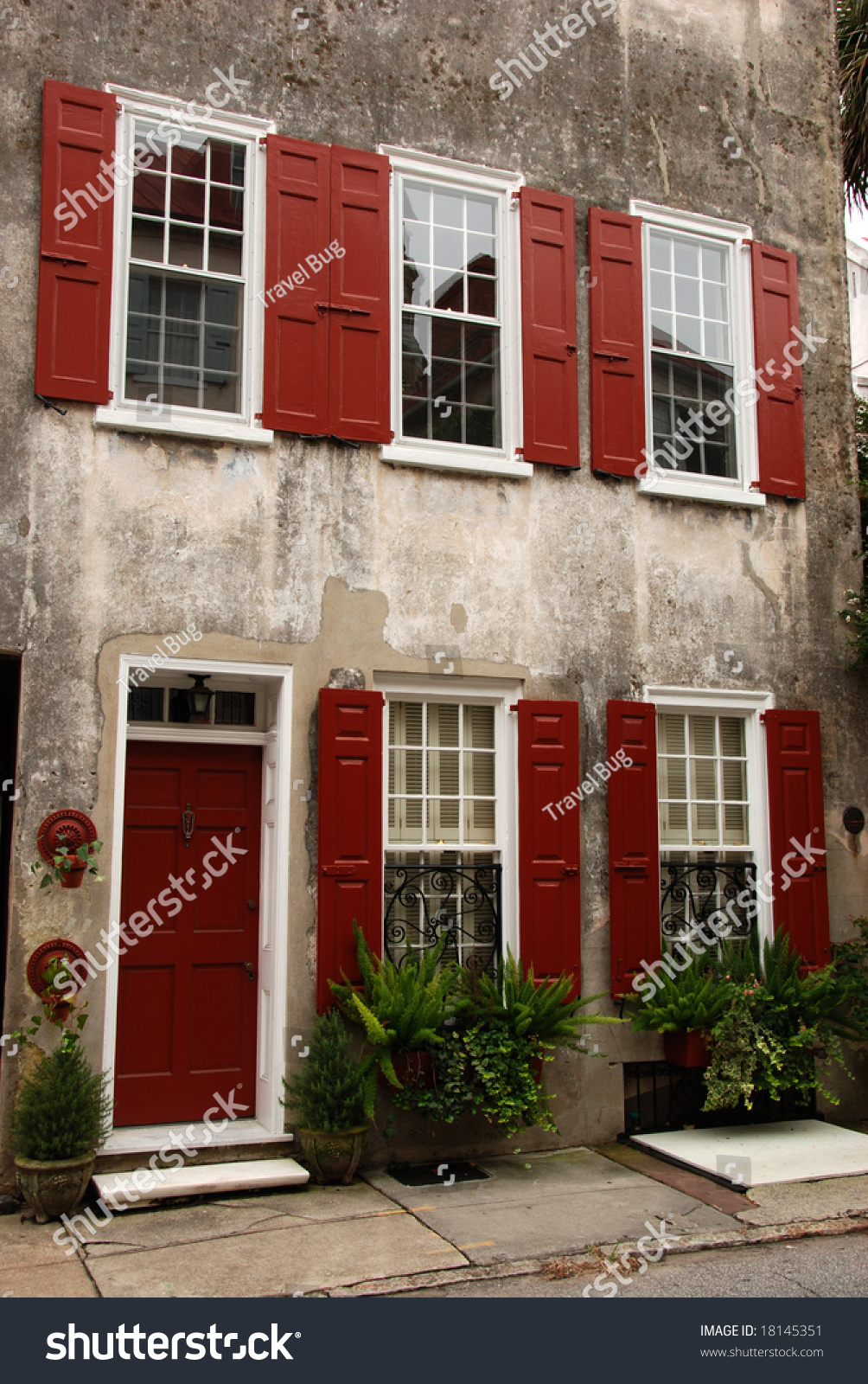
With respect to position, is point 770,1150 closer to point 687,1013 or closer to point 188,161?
point 687,1013

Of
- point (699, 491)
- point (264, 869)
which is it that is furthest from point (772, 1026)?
point (699, 491)

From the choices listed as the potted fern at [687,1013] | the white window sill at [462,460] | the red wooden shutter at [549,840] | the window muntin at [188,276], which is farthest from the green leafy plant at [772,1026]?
the window muntin at [188,276]

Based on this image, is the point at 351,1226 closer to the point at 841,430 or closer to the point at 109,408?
the point at 109,408

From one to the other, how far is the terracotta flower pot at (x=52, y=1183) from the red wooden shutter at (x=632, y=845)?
3.45m

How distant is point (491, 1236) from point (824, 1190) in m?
2.08

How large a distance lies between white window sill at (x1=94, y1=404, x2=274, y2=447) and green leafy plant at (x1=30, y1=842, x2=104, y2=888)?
2419 mm

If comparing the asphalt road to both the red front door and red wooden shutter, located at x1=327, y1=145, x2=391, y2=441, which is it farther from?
red wooden shutter, located at x1=327, y1=145, x2=391, y2=441

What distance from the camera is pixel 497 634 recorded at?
25.5 ft

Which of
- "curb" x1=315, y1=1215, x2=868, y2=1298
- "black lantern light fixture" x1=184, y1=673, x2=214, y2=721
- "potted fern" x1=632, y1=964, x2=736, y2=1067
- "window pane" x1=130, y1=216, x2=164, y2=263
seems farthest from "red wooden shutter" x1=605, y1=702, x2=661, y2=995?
"window pane" x1=130, y1=216, x2=164, y2=263

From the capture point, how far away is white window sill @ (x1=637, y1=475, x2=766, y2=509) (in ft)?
27.3

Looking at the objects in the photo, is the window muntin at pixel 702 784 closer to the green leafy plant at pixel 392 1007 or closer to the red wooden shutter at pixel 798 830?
the red wooden shutter at pixel 798 830

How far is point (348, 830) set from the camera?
7102 millimetres

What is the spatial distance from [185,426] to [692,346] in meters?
3.94

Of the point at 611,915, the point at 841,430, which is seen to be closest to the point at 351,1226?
the point at 611,915
